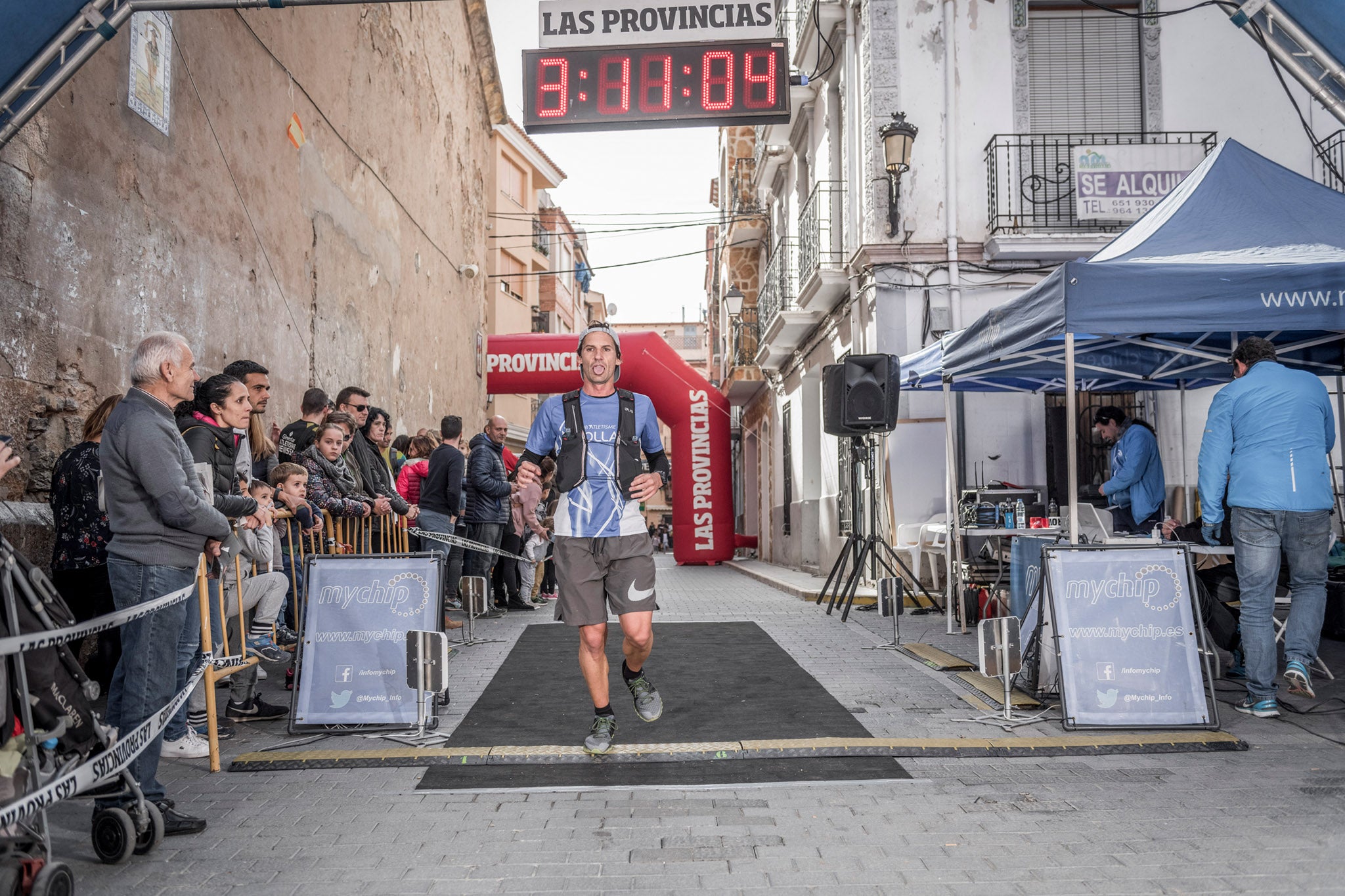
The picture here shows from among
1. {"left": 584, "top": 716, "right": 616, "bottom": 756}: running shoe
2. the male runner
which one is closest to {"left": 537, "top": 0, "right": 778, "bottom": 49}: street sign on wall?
the male runner

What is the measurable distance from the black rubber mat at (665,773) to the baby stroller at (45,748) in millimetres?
1229

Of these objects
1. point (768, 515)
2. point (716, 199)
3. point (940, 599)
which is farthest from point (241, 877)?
point (716, 199)

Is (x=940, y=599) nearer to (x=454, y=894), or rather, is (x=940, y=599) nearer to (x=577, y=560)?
(x=577, y=560)

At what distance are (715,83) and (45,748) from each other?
749cm

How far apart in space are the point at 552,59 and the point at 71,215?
4274mm

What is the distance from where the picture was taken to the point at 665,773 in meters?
4.61

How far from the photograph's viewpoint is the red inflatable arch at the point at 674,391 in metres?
19.4

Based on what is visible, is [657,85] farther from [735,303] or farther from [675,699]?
[735,303]

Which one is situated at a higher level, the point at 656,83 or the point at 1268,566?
the point at 656,83

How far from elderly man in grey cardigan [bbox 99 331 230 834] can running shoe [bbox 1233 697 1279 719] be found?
5.15 meters

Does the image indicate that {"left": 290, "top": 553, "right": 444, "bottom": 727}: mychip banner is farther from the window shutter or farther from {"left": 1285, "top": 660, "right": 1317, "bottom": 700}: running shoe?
the window shutter

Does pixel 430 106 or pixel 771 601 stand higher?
pixel 430 106

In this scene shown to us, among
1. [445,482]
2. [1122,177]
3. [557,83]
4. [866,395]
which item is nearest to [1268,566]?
[866,395]

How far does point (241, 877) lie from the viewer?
Result: 337cm
